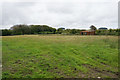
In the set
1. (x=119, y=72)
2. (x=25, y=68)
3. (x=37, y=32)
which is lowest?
(x=119, y=72)

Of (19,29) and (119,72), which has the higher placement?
(19,29)

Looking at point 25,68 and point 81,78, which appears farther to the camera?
point 25,68

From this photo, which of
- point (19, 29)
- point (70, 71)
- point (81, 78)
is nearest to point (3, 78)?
point (70, 71)

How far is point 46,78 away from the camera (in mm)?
2576

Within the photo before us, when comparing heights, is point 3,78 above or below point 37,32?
below

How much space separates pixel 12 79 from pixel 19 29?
26.4 metres

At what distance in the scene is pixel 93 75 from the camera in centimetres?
293

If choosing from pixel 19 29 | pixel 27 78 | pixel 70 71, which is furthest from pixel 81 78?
pixel 19 29

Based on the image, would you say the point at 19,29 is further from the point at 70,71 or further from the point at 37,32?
the point at 70,71

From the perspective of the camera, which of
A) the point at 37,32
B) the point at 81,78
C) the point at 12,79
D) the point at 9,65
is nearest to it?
the point at 12,79

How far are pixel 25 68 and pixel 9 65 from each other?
0.63m

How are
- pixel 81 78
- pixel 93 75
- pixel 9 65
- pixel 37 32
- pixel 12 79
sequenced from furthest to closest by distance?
pixel 37 32
pixel 9 65
pixel 93 75
pixel 81 78
pixel 12 79

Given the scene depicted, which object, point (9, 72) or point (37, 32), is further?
point (37, 32)

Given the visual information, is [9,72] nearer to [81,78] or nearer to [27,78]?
[27,78]
